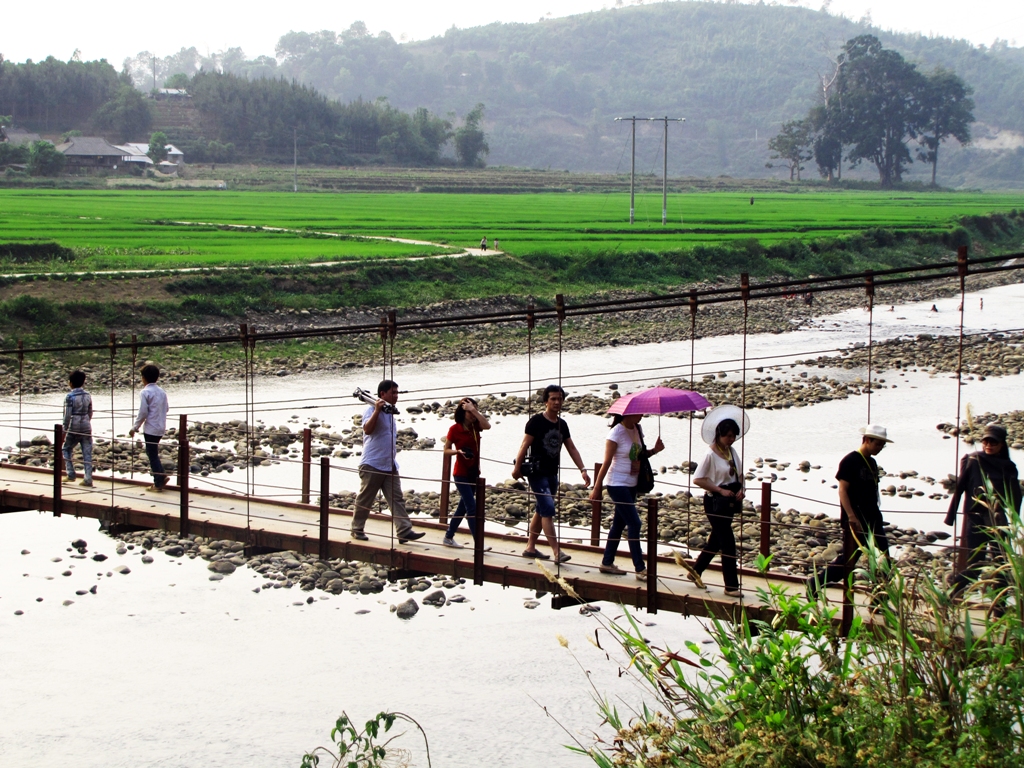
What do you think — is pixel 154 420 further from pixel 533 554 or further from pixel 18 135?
pixel 18 135

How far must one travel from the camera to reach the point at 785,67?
178 m

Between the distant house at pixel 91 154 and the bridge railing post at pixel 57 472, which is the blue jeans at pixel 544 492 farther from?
the distant house at pixel 91 154

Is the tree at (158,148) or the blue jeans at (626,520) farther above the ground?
the tree at (158,148)

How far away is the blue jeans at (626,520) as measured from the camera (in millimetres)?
7188

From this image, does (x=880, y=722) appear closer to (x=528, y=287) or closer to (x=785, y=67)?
(x=528, y=287)

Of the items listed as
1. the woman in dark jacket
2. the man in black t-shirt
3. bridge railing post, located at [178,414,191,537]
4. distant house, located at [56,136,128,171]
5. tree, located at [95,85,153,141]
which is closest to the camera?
the man in black t-shirt

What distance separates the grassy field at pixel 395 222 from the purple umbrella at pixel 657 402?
21.7 meters

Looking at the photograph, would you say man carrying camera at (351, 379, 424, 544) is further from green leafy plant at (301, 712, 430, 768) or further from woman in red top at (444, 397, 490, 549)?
green leafy plant at (301, 712, 430, 768)

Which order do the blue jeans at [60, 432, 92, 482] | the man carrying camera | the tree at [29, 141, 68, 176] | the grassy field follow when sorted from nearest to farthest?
the man carrying camera
the blue jeans at [60, 432, 92, 482]
the grassy field
the tree at [29, 141, 68, 176]

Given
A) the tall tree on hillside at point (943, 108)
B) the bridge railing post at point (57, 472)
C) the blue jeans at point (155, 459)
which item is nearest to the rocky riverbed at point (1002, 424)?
Answer: the blue jeans at point (155, 459)

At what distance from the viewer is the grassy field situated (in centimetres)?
3231

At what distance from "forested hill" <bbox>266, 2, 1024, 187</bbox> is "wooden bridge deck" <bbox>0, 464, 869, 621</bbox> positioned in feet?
398

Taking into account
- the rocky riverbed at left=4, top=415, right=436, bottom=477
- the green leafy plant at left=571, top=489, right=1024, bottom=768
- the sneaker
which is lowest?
the rocky riverbed at left=4, top=415, right=436, bottom=477

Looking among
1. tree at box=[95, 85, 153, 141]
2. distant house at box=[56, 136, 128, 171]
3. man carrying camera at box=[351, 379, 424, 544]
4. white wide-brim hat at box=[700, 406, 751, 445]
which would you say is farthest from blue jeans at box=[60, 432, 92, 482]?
tree at box=[95, 85, 153, 141]
